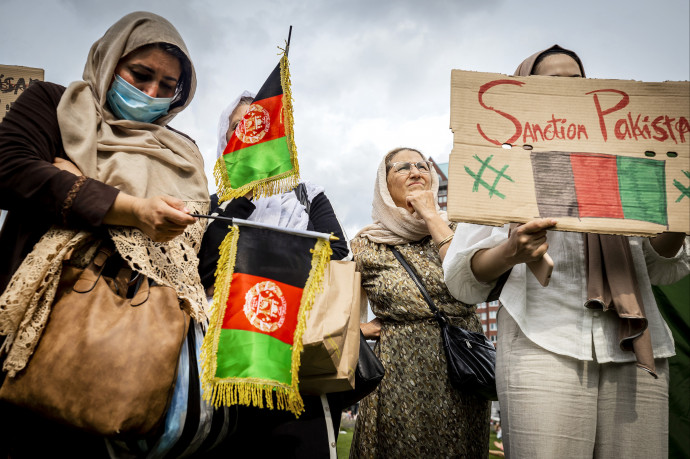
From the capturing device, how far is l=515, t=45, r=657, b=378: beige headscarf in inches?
70.4

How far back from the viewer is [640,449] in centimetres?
174

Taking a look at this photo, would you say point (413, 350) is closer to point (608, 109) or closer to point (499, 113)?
point (499, 113)

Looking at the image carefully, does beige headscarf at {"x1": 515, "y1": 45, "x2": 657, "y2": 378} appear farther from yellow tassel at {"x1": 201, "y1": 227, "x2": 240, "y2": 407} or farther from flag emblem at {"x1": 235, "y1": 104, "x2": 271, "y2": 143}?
flag emblem at {"x1": 235, "y1": 104, "x2": 271, "y2": 143}

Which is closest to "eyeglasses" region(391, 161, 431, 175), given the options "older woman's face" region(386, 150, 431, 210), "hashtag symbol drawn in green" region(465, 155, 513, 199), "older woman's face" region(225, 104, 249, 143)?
"older woman's face" region(386, 150, 431, 210)

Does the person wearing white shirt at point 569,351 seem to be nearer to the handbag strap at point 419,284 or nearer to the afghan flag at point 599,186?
the afghan flag at point 599,186

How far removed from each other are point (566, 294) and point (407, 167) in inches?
73.3

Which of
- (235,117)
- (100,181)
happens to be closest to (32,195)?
(100,181)

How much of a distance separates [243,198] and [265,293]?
0.64m

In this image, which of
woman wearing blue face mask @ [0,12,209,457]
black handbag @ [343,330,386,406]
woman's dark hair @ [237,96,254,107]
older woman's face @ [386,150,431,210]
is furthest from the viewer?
older woman's face @ [386,150,431,210]

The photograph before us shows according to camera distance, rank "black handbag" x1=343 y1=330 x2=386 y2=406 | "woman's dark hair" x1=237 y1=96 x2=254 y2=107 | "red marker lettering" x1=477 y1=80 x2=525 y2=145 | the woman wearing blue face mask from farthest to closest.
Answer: "woman's dark hair" x1=237 y1=96 x2=254 y2=107 < "black handbag" x1=343 y1=330 x2=386 y2=406 < "red marker lettering" x1=477 y1=80 x2=525 y2=145 < the woman wearing blue face mask

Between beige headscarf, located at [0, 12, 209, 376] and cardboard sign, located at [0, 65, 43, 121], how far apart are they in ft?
2.98

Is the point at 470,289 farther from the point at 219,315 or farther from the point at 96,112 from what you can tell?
the point at 96,112

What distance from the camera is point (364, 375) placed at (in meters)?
2.29

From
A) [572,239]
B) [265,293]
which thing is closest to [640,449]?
[572,239]
